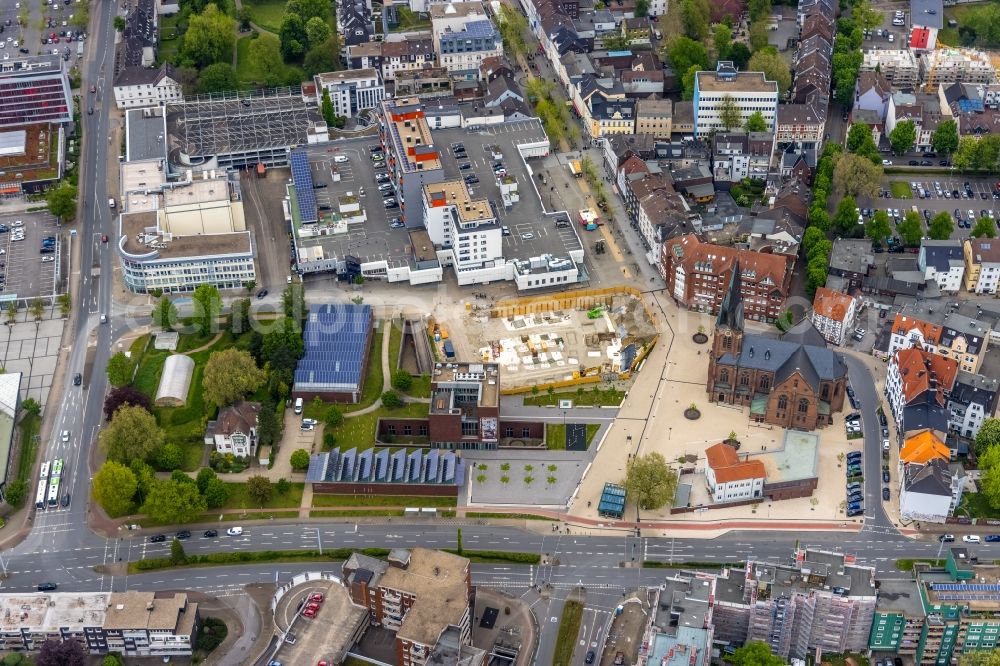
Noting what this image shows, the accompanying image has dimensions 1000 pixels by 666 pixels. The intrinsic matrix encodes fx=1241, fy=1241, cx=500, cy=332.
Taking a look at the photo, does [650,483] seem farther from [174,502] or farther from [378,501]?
[174,502]

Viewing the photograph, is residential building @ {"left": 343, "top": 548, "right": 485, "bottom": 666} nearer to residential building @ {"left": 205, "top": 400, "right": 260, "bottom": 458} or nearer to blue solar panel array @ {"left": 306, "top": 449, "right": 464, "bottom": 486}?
blue solar panel array @ {"left": 306, "top": 449, "right": 464, "bottom": 486}

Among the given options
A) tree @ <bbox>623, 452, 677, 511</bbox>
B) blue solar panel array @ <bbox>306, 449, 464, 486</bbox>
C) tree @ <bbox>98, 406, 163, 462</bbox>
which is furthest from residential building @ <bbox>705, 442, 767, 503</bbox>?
tree @ <bbox>98, 406, 163, 462</bbox>

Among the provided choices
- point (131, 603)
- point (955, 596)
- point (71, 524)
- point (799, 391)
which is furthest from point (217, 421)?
point (955, 596)

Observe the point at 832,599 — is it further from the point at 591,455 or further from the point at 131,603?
the point at 131,603

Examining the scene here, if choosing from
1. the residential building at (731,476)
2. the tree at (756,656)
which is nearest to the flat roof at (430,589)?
the tree at (756,656)

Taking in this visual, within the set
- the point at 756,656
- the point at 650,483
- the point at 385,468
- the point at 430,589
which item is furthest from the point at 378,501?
the point at 756,656
